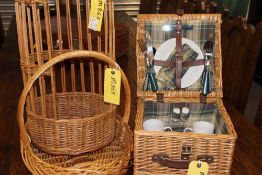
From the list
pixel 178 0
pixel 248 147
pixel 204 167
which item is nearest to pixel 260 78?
pixel 178 0

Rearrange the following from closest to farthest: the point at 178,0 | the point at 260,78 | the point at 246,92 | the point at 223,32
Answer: the point at 246,92 → the point at 223,32 → the point at 178,0 → the point at 260,78

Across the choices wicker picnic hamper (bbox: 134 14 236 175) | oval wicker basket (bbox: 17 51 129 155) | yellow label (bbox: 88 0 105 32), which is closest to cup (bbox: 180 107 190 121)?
wicker picnic hamper (bbox: 134 14 236 175)

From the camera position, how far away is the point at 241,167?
0.98 meters


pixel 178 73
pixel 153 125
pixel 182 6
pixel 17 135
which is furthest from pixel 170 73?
pixel 182 6

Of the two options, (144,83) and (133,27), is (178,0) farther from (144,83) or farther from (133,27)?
(144,83)

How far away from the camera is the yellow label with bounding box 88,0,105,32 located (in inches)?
36.4

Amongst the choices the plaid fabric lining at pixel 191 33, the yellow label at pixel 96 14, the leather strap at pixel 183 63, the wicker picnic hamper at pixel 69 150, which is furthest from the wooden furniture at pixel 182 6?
the wicker picnic hamper at pixel 69 150

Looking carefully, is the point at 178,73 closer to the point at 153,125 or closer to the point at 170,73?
the point at 170,73

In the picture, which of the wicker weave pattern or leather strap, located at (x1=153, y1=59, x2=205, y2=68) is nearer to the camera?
the wicker weave pattern

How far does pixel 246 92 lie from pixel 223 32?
345 mm

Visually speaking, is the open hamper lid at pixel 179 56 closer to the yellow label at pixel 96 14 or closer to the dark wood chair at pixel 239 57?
the yellow label at pixel 96 14

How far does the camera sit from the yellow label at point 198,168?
2.70ft

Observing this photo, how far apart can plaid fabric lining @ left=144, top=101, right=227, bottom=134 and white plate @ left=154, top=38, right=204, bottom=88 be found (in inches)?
3.8

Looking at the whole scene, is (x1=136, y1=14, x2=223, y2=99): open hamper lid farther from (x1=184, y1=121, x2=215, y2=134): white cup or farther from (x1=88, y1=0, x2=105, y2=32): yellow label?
(x1=88, y1=0, x2=105, y2=32): yellow label
